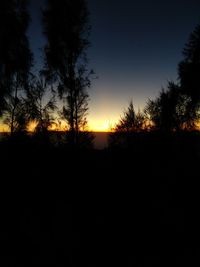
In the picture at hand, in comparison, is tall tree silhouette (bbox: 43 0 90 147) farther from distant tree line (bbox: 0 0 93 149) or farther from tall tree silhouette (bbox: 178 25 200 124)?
tall tree silhouette (bbox: 178 25 200 124)

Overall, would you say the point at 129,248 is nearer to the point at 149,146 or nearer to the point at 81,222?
the point at 81,222

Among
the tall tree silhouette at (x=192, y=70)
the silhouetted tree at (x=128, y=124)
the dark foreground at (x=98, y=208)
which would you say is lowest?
the dark foreground at (x=98, y=208)

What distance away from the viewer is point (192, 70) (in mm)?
15922

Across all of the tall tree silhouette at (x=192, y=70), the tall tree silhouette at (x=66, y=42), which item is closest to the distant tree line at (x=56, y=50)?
the tall tree silhouette at (x=66, y=42)

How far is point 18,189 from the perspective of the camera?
285 inches

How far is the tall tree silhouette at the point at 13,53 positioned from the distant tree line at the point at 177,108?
7.84 meters

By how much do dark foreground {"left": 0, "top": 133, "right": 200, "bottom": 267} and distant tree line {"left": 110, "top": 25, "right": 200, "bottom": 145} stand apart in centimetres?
708

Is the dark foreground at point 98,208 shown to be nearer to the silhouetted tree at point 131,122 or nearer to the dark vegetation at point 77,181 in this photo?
the dark vegetation at point 77,181

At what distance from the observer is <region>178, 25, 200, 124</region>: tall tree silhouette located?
15656mm

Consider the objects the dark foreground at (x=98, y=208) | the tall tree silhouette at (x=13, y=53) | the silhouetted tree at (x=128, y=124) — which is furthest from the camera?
the silhouetted tree at (x=128, y=124)

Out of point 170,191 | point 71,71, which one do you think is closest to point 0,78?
point 71,71

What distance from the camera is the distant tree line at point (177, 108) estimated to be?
15.9 m

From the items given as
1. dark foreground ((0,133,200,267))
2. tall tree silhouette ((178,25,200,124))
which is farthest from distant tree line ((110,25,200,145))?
dark foreground ((0,133,200,267))

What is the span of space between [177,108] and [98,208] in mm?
15375
